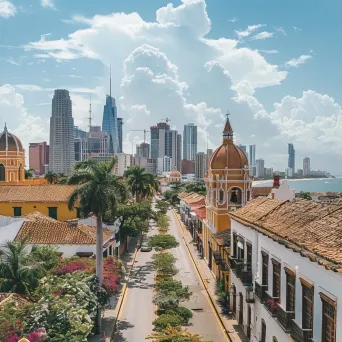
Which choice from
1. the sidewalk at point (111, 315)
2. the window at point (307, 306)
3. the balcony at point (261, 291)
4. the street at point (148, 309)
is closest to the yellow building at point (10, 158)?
the street at point (148, 309)

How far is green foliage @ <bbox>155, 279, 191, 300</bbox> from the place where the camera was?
25281mm

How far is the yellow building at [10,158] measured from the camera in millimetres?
57562

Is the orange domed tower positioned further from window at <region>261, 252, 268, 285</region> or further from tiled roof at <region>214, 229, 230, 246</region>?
window at <region>261, 252, 268, 285</region>

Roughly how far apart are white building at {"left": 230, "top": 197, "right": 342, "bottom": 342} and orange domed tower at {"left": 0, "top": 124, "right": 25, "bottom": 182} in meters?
43.6

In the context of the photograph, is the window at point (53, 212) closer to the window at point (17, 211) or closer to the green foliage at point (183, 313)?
the window at point (17, 211)

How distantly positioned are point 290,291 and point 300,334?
6.19 feet

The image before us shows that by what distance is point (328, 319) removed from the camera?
11.2 metres

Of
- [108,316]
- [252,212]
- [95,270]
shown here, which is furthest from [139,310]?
[252,212]

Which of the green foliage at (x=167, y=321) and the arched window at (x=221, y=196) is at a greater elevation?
the arched window at (x=221, y=196)

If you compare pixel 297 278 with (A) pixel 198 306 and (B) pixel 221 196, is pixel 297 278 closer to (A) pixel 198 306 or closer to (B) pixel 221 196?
(A) pixel 198 306

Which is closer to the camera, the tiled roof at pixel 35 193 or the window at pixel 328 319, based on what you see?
the window at pixel 328 319

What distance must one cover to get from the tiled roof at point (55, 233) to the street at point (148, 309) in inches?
187

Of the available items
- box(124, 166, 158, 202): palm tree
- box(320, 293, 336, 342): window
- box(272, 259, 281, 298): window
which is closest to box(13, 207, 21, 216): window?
box(124, 166, 158, 202): palm tree

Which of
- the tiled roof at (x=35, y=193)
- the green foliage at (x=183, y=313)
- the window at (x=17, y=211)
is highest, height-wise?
the tiled roof at (x=35, y=193)
